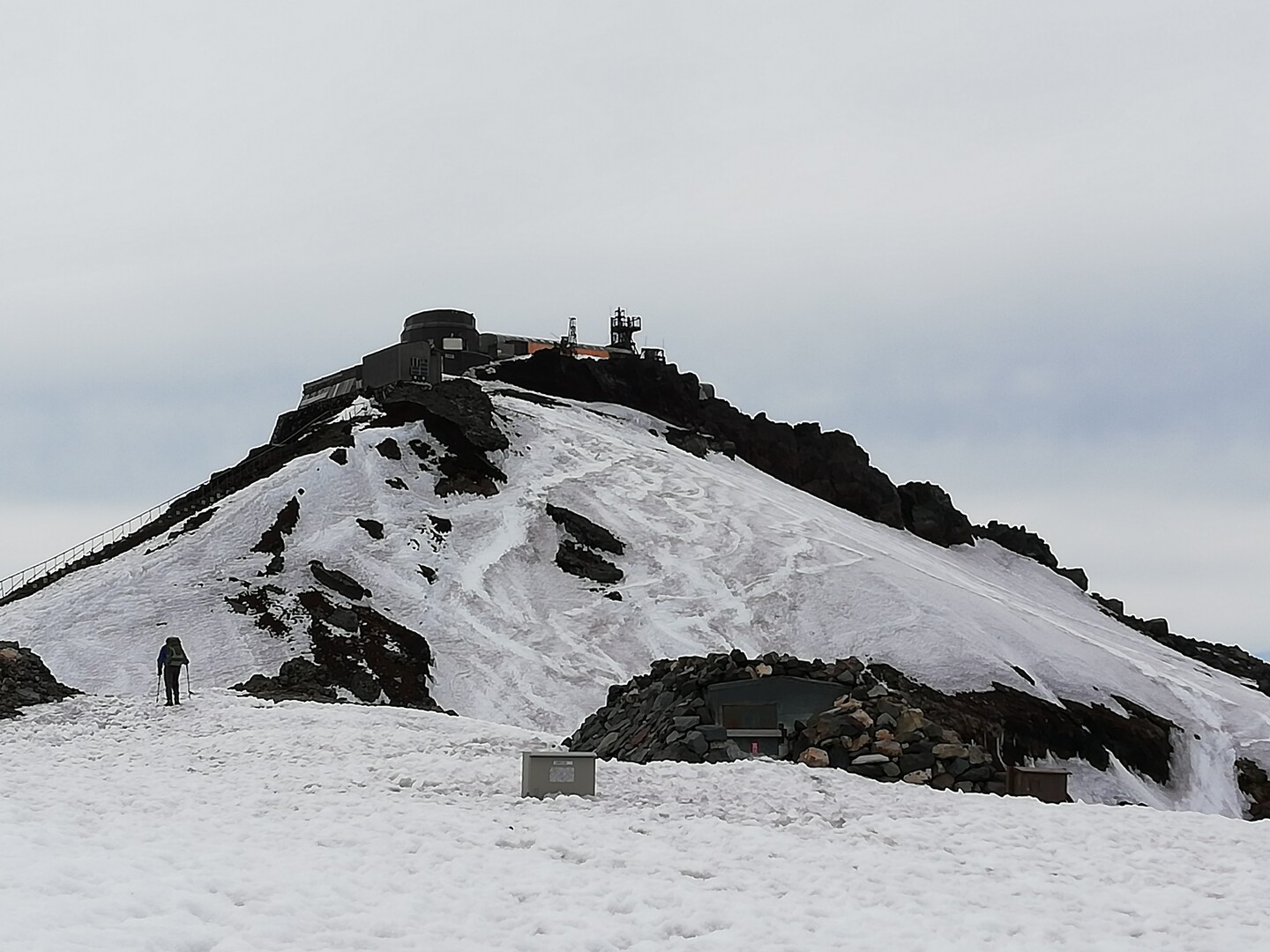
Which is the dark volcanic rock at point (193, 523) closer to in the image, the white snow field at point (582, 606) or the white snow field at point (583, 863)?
the white snow field at point (582, 606)

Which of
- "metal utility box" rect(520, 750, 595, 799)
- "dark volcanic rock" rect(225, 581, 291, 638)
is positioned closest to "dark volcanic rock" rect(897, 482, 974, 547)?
"dark volcanic rock" rect(225, 581, 291, 638)

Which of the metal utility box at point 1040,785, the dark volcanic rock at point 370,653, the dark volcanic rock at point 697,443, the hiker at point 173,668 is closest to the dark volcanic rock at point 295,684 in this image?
the dark volcanic rock at point 370,653

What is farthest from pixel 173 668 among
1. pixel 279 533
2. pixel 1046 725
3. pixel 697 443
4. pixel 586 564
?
pixel 697 443

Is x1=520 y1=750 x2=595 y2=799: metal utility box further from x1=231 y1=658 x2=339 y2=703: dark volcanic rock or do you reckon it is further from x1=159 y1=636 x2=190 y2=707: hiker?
x1=231 y1=658 x2=339 y2=703: dark volcanic rock

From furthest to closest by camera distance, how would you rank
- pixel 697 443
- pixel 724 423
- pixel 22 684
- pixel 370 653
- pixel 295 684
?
pixel 724 423 < pixel 697 443 < pixel 370 653 < pixel 295 684 < pixel 22 684

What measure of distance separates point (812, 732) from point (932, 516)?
5555 centimetres

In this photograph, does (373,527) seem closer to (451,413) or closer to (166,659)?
(451,413)

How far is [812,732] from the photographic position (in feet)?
62.9

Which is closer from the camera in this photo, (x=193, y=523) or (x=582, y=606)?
(x=582, y=606)

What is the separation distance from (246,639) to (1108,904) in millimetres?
33435

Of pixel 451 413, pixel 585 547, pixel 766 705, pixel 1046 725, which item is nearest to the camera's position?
pixel 766 705

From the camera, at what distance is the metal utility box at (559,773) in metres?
15.2

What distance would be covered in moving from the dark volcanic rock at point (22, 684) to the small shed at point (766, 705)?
14.3 m

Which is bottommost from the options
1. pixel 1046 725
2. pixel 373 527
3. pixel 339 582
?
pixel 1046 725
